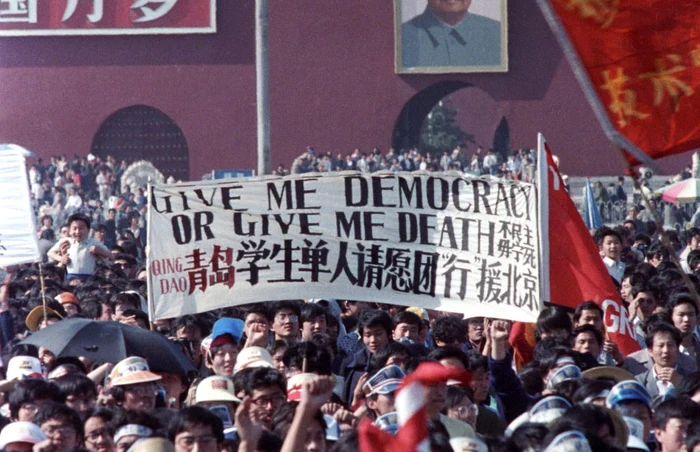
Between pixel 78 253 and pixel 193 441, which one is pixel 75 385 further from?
pixel 78 253

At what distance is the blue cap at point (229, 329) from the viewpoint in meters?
7.73

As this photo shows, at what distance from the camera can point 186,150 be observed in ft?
99.8

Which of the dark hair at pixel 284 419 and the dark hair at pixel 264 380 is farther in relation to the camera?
the dark hair at pixel 264 380

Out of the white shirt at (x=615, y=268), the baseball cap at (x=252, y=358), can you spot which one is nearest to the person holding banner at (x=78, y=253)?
the white shirt at (x=615, y=268)

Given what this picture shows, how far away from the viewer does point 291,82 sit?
2978 cm

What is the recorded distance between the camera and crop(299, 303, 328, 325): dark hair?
828 cm

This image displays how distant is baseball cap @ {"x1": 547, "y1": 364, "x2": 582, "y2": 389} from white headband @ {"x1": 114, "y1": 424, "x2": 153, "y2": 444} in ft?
5.86

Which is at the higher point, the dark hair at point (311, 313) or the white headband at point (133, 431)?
the dark hair at point (311, 313)

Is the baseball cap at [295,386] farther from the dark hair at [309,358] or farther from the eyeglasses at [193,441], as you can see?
the eyeglasses at [193,441]

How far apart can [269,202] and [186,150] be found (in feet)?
71.4

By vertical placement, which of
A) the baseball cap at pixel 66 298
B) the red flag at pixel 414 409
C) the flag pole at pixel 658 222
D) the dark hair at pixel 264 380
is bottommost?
the baseball cap at pixel 66 298

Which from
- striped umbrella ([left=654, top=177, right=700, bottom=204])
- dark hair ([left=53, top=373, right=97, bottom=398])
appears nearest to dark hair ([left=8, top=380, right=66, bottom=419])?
dark hair ([left=53, top=373, right=97, bottom=398])

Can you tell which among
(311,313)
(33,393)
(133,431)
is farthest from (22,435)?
(311,313)

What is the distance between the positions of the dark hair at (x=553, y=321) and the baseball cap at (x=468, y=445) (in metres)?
2.94
